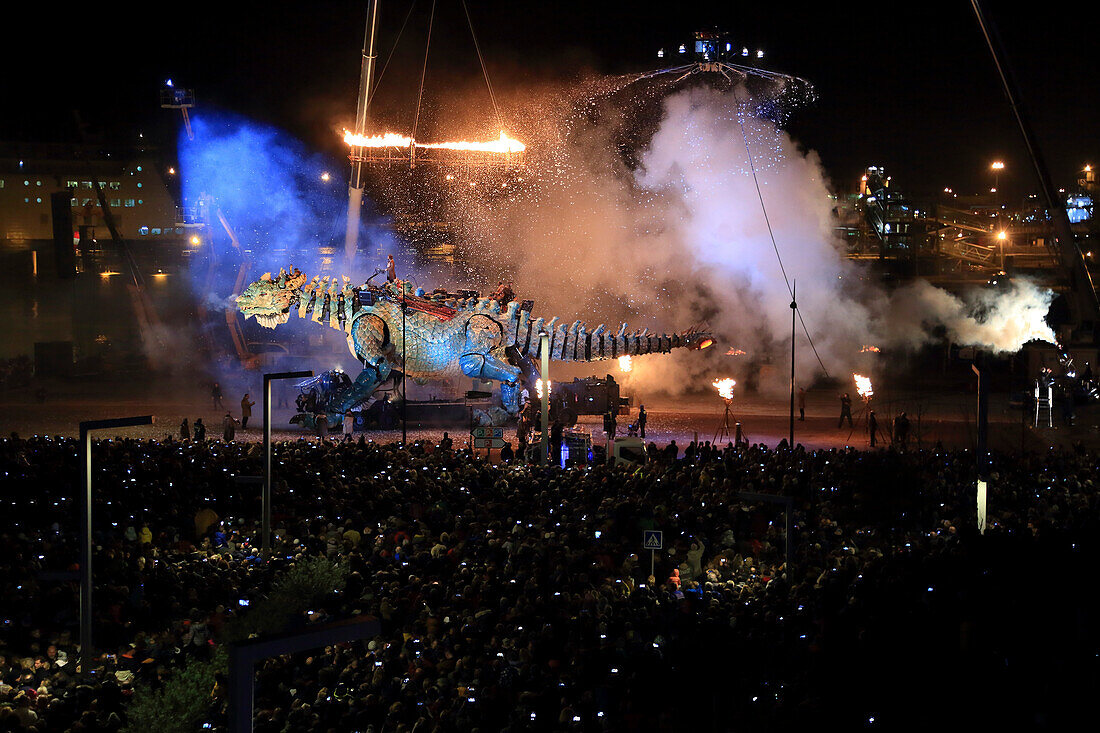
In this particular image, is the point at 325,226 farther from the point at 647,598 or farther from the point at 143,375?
the point at 647,598

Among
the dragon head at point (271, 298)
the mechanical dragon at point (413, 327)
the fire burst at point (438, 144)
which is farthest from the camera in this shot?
the fire burst at point (438, 144)

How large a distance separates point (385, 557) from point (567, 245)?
31.5 meters

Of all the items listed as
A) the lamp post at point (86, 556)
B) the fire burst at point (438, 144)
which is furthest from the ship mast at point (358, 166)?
the lamp post at point (86, 556)

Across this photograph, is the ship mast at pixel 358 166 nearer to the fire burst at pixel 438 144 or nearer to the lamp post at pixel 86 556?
the fire burst at pixel 438 144

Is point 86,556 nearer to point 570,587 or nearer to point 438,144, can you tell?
point 570,587

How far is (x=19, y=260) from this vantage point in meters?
46.1

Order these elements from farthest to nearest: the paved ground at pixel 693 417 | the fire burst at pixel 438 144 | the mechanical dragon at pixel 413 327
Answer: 1. the fire burst at pixel 438 144
2. the mechanical dragon at pixel 413 327
3. the paved ground at pixel 693 417

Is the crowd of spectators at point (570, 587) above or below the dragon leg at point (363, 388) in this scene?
below

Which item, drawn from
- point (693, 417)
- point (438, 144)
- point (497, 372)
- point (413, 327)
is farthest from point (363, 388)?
point (438, 144)

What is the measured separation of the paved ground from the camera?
85.5ft

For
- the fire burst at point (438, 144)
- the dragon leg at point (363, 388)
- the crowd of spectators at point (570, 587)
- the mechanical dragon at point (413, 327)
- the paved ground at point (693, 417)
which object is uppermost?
the fire burst at point (438, 144)

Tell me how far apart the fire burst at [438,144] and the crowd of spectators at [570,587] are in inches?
1004

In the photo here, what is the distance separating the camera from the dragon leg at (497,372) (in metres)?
26.4

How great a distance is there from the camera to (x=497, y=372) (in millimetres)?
26469
